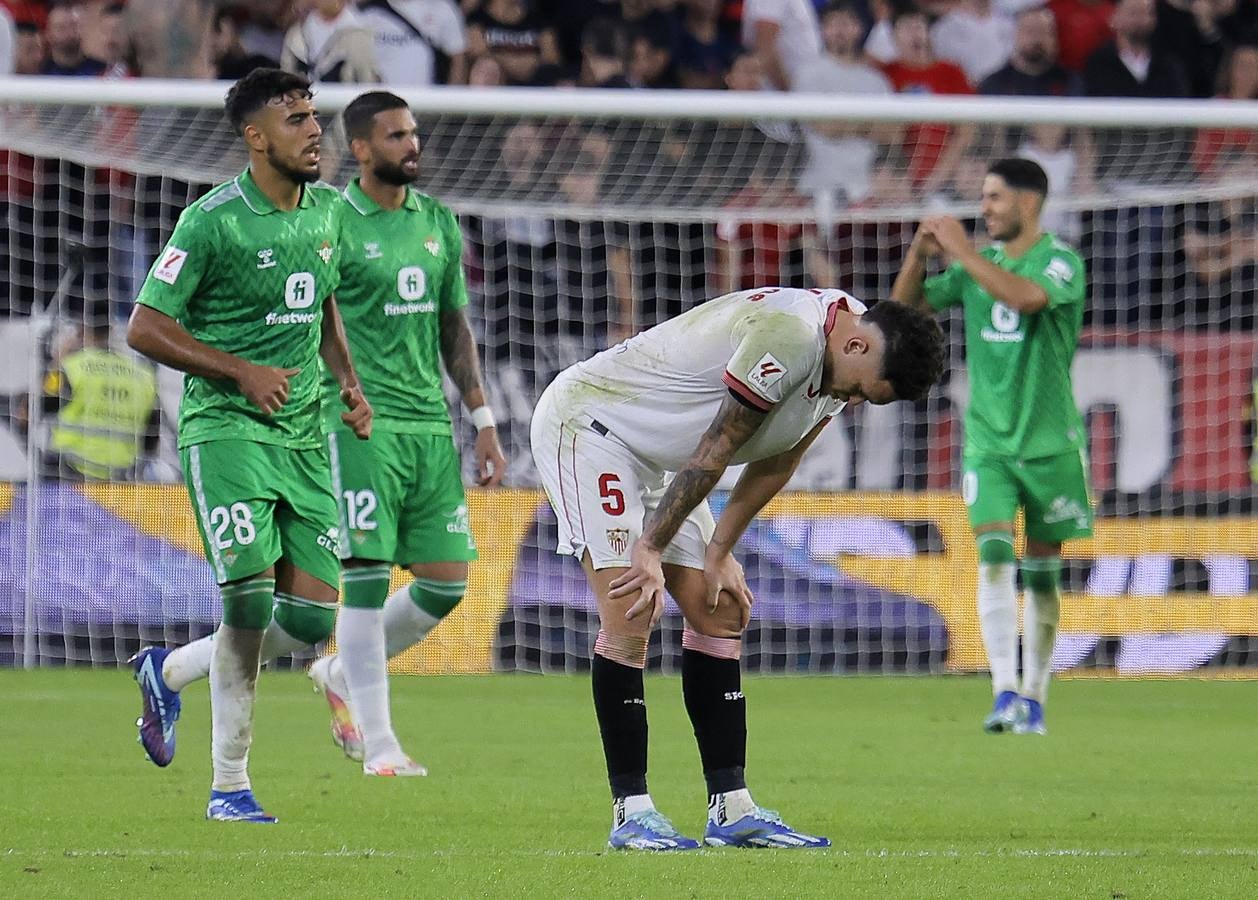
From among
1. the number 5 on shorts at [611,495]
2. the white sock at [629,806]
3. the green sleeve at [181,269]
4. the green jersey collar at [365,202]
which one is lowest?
the white sock at [629,806]

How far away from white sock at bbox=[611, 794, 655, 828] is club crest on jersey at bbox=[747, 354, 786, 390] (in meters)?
1.16

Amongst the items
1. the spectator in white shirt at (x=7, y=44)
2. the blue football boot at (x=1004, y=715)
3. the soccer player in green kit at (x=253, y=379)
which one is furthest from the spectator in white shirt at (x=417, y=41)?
the soccer player in green kit at (x=253, y=379)

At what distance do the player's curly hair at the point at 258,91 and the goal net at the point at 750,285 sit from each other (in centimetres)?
478

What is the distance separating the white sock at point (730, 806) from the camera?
227 inches

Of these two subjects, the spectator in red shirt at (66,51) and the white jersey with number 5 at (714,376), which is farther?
the spectator in red shirt at (66,51)

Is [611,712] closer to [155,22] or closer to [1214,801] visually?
[1214,801]

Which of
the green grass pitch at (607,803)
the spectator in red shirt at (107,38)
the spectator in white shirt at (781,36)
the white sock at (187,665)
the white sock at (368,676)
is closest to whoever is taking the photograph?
the green grass pitch at (607,803)

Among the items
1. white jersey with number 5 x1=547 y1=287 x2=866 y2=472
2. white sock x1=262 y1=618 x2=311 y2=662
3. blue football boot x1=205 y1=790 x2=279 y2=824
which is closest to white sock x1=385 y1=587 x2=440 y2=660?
white sock x1=262 y1=618 x2=311 y2=662

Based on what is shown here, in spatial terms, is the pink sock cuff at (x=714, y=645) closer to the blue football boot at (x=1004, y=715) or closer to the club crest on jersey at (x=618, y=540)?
the club crest on jersey at (x=618, y=540)

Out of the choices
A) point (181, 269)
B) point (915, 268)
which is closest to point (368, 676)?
point (181, 269)

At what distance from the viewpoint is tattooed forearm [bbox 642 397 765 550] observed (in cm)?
541

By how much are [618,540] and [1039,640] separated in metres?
4.25

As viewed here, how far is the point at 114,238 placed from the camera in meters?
12.9

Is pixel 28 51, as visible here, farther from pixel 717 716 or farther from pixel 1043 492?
pixel 717 716
